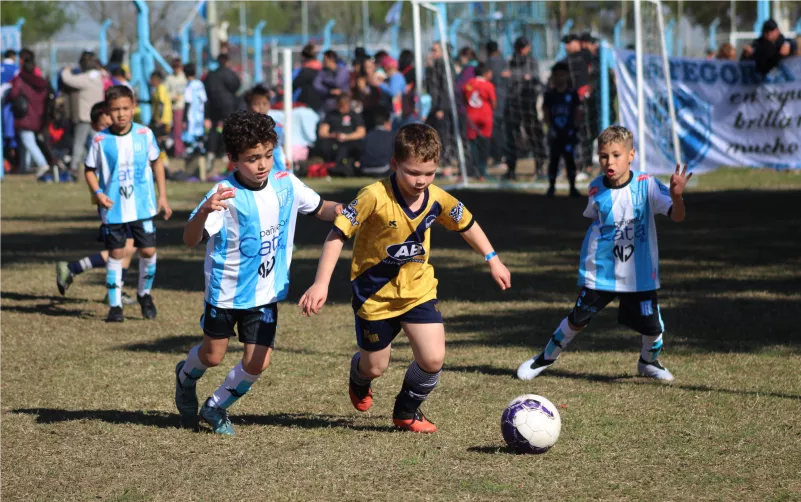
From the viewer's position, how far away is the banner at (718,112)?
18.3 meters

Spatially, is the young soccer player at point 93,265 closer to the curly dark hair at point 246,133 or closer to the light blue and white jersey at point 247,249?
the light blue and white jersey at point 247,249

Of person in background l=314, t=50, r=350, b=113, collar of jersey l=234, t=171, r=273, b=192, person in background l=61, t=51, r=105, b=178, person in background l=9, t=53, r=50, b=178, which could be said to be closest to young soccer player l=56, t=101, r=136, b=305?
collar of jersey l=234, t=171, r=273, b=192

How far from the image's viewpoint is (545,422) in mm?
5309

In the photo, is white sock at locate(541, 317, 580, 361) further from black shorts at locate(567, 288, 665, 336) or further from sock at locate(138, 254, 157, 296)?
sock at locate(138, 254, 157, 296)

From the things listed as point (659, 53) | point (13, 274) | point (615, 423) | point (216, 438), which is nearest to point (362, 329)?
point (216, 438)

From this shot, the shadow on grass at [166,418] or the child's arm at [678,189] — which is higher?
the child's arm at [678,189]

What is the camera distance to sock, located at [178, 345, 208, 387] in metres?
5.73

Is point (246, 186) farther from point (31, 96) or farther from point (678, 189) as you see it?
point (31, 96)

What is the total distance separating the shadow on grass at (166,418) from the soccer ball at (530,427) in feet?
2.44

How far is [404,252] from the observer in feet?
18.1

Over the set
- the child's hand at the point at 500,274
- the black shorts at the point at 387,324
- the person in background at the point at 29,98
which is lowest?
the black shorts at the point at 387,324

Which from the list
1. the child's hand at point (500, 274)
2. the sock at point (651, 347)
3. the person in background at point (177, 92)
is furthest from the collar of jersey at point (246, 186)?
the person in background at point (177, 92)

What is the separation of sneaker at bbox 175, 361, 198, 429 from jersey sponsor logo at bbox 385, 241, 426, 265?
4.32ft

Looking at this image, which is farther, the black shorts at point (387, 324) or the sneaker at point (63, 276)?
the sneaker at point (63, 276)
